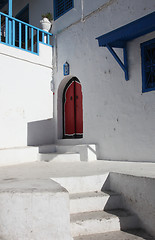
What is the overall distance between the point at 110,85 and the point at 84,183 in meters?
3.11

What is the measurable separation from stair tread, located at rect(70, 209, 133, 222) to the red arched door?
4.49 meters

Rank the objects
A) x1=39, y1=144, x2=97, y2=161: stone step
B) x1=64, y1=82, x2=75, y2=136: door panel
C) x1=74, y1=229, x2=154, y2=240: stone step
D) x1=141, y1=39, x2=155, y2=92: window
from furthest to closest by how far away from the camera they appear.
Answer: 1. x1=64, y1=82, x2=75, y2=136: door panel
2. x1=39, y1=144, x2=97, y2=161: stone step
3. x1=141, y1=39, x2=155, y2=92: window
4. x1=74, y1=229, x2=154, y2=240: stone step

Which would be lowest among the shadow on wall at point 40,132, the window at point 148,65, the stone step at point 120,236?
the stone step at point 120,236

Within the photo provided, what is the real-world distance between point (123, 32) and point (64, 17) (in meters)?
3.40

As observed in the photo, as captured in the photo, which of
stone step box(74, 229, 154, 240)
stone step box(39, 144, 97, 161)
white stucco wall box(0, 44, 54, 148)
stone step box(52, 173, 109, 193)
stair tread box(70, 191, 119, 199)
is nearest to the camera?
stone step box(74, 229, 154, 240)

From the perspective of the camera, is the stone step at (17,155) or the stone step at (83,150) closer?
the stone step at (17,155)

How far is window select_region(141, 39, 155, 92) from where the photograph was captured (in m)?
5.21

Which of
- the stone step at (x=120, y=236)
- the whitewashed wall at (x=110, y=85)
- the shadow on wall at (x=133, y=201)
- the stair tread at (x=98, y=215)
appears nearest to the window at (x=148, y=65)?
the whitewashed wall at (x=110, y=85)

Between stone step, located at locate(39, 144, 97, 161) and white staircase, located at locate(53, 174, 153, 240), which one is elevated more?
stone step, located at locate(39, 144, 97, 161)

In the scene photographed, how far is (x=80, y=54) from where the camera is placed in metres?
7.09

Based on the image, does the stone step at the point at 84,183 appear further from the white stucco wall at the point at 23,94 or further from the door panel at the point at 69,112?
the door panel at the point at 69,112

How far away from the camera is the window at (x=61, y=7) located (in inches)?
299

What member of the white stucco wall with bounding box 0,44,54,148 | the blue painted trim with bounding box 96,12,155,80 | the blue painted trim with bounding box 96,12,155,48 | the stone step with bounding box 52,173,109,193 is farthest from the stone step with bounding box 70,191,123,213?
the white stucco wall with bounding box 0,44,54,148

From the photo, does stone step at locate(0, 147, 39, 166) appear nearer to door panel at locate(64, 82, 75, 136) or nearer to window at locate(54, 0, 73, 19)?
door panel at locate(64, 82, 75, 136)
